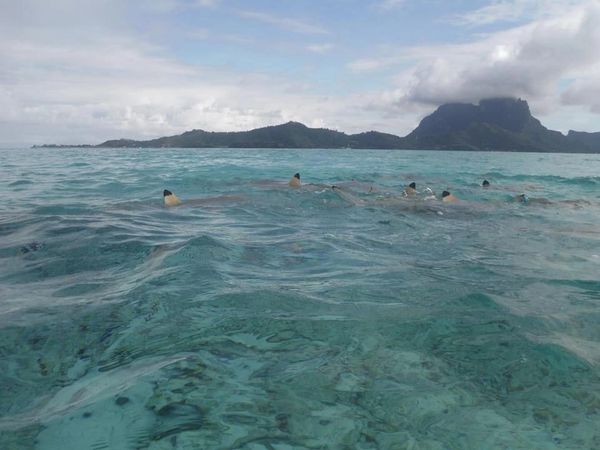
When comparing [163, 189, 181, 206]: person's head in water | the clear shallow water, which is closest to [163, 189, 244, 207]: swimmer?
[163, 189, 181, 206]: person's head in water

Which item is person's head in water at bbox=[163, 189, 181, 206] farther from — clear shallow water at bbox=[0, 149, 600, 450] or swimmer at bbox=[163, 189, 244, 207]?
clear shallow water at bbox=[0, 149, 600, 450]

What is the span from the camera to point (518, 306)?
18.1 feet

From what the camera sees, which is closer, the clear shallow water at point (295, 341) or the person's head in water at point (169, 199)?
the clear shallow water at point (295, 341)

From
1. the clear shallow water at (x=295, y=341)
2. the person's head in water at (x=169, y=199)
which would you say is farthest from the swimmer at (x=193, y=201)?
Result: the clear shallow water at (x=295, y=341)

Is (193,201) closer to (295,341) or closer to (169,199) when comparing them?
(169,199)

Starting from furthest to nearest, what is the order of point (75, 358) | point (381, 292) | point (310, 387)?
1. point (381, 292)
2. point (75, 358)
3. point (310, 387)

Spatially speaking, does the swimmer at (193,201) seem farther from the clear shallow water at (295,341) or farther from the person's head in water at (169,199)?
the clear shallow water at (295,341)

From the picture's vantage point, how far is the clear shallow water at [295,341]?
10.2 ft

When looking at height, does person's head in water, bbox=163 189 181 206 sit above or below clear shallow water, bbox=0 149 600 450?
above

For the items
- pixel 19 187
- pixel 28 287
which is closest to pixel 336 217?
pixel 28 287

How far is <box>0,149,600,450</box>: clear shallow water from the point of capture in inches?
122

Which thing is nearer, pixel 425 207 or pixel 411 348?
pixel 411 348

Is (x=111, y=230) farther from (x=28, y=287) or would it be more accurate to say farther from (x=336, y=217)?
(x=336, y=217)

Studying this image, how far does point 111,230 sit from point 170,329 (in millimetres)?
5677
